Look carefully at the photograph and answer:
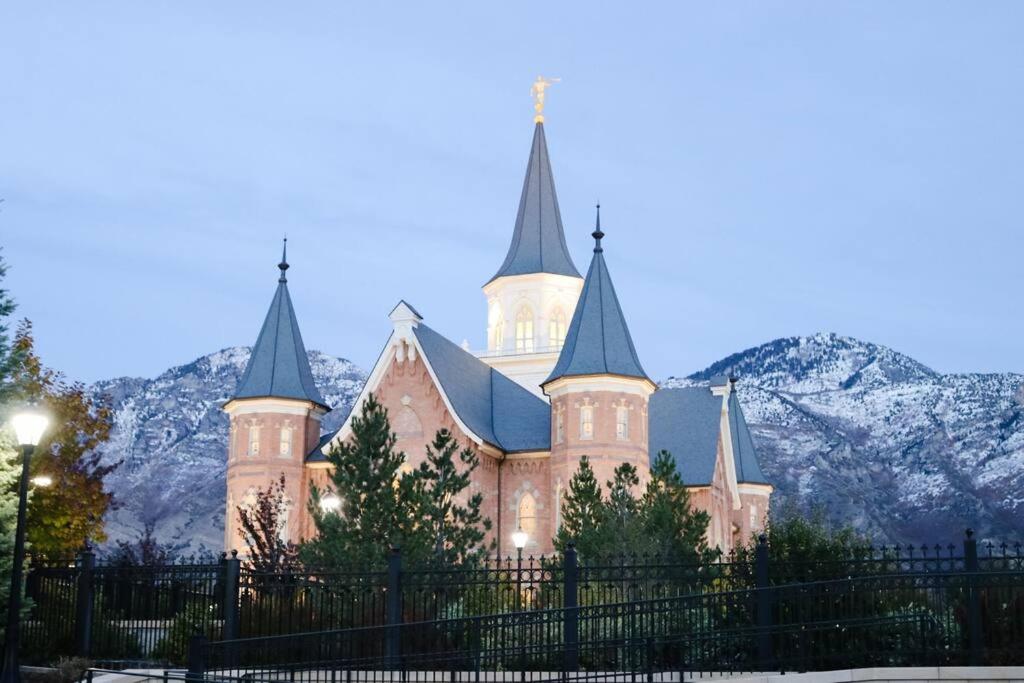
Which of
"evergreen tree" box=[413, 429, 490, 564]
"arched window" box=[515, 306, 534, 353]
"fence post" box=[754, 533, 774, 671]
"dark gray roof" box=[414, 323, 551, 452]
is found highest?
"arched window" box=[515, 306, 534, 353]

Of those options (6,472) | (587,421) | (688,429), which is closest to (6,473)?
(6,472)

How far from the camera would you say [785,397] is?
158 m

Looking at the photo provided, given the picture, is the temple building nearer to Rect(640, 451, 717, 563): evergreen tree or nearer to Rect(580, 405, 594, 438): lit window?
Rect(580, 405, 594, 438): lit window

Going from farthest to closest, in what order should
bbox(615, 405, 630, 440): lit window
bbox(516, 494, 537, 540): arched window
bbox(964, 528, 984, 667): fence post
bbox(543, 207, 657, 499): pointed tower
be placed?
bbox(516, 494, 537, 540): arched window → bbox(615, 405, 630, 440): lit window → bbox(543, 207, 657, 499): pointed tower → bbox(964, 528, 984, 667): fence post

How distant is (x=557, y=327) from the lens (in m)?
63.0

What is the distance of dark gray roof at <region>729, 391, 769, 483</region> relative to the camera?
62531mm

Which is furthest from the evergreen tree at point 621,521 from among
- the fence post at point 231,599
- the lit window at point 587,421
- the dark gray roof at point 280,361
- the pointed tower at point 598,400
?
the dark gray roof at point 280,361

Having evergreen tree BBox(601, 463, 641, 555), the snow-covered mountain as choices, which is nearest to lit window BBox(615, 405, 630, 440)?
evergreen tree BBox(601, 463, 641, 555)

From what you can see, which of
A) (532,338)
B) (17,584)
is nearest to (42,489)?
(17,584)

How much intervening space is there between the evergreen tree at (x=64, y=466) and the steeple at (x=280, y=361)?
10.1 m

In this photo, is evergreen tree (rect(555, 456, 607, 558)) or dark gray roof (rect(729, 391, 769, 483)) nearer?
evergreen tree (rect(555, 456, 607, 558))

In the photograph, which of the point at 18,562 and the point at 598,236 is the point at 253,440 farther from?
the point at 18,562

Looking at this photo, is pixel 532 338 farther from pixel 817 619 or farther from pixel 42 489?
pixel 817 619

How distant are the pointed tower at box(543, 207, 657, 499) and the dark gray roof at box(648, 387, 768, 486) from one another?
4515mm
